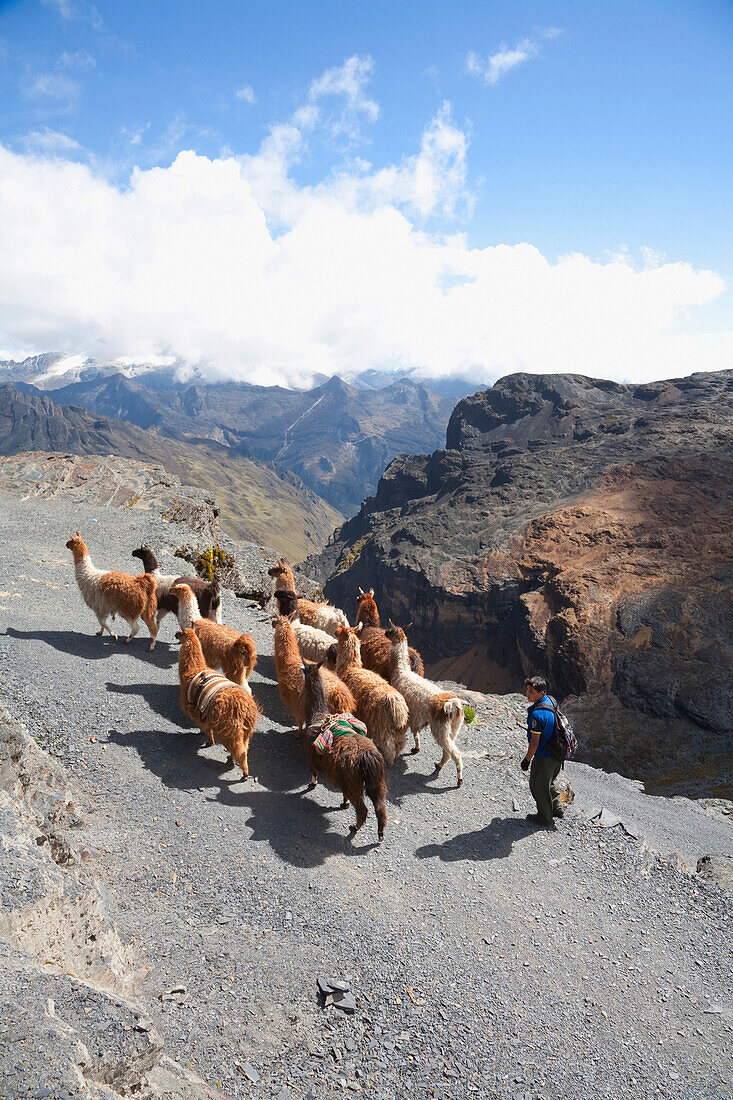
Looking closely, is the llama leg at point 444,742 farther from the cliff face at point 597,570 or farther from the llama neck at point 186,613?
the cliff face at point 597,570


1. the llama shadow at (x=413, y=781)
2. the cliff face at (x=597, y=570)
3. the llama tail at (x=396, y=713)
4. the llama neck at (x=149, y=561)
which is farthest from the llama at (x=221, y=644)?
the cliff face at (x=597, y=570)

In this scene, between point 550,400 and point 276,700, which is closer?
point 276,700

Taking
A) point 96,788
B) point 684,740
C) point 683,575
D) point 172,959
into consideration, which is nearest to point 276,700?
point 96,788

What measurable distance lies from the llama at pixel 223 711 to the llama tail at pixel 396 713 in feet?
7.04

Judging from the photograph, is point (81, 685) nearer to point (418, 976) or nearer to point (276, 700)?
point (276, 700)

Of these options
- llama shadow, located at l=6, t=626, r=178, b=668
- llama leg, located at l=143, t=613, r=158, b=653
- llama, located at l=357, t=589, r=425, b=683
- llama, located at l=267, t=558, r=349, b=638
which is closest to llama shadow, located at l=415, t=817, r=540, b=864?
llama, located at l=357, t=589, r=425, b=683

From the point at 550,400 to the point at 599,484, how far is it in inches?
1648

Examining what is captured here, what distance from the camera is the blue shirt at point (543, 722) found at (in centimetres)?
774

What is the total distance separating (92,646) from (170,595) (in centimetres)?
173

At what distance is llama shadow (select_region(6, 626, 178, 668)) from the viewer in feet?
33.6

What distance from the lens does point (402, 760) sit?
9.77m

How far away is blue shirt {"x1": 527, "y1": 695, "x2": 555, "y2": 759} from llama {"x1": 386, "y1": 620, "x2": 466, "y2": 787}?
1.37 meters

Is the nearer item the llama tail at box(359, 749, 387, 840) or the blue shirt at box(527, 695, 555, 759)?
the llama tail at box(359, 749, 387, 840)

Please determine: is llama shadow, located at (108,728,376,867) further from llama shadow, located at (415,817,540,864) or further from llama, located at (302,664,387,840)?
Result: llama shadow, located at (415,817,540,864)
